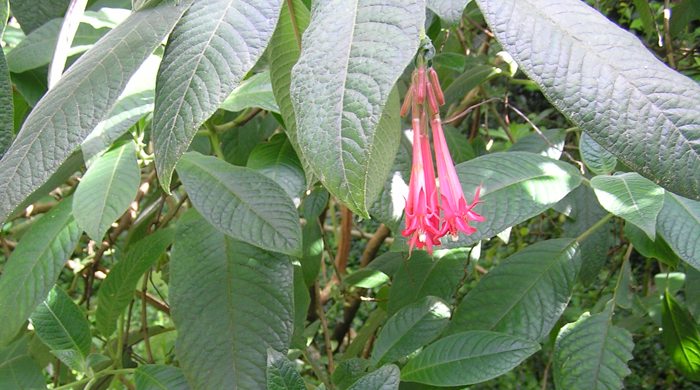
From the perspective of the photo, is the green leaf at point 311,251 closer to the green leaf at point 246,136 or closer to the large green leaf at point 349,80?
the green leaf at point 246,136

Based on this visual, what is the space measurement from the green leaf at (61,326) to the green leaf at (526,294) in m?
0.49

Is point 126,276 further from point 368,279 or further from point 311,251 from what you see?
point 368,279

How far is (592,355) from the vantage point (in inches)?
38.3

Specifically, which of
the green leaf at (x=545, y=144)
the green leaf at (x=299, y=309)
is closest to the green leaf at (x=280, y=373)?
the green leaf at (x=299, y=309)

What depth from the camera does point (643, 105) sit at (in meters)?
0.45

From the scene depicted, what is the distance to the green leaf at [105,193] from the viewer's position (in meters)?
0.78

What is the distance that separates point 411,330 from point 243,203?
10.8 inches

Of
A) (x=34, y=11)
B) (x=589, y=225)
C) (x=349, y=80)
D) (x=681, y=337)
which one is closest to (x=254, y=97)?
(x=34, y=11)

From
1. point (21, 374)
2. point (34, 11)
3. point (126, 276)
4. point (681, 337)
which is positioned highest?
point (34, 11)

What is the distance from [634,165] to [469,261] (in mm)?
661

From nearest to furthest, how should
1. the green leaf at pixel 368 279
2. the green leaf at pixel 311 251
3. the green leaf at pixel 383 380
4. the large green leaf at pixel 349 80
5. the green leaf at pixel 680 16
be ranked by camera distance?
the large green leaf at pixel 349 80
the green leaf at pixel 383 380
the green leaf at pixel 311 251
the green leaf at pixel 368 279
the green leaf at pixel 680 16

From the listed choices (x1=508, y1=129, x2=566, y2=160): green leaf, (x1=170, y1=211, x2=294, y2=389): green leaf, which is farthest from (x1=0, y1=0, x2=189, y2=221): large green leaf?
(x1=508, y1=129, x2=566, y2=160): green leaf

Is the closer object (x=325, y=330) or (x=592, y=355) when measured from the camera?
(x=592, y=355)

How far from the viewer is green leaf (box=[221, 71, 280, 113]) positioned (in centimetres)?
89
